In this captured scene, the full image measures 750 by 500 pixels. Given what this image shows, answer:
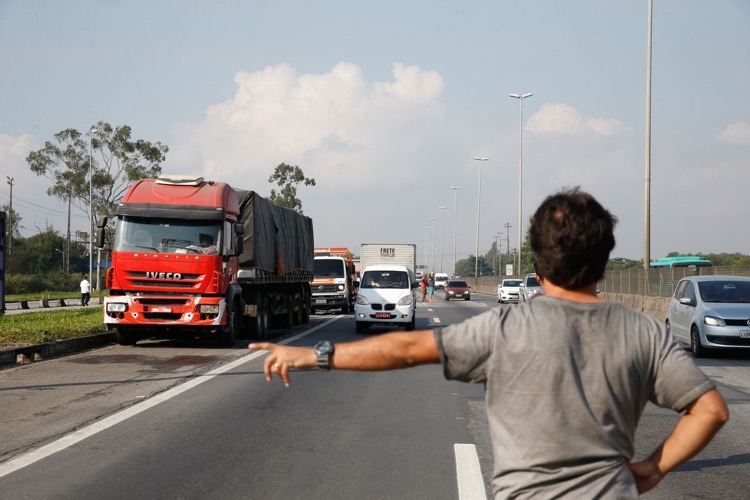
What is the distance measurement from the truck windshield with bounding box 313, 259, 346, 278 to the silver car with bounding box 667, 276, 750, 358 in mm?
18418

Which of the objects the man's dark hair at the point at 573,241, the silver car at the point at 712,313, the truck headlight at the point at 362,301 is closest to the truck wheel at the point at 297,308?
the truck headlight at the point at 362,301

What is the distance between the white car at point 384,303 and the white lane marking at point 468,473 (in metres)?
15.4

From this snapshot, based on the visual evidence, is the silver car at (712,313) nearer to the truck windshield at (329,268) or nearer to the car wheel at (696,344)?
the car wheel at (696,344)

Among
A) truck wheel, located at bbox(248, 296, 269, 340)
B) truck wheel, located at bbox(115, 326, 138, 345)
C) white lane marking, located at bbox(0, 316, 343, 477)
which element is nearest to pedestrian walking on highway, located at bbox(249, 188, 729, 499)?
white lane marking, located at bbox(0, 316, 343, 477)

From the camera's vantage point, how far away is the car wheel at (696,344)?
1652 centimetres

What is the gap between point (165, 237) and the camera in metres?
17.7

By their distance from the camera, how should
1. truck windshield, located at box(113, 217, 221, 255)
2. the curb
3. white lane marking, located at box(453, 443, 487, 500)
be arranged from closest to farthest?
white lane marking, located at box(453, 443, 487, 500)
the curb
truck windshield, located at box(113, 217, 221, 255)

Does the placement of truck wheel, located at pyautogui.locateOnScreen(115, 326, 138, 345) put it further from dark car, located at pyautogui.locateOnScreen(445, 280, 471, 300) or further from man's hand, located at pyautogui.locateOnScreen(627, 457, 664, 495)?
dark car, located at pyautogui.locateOnScreen(445, 280, 471, 300)

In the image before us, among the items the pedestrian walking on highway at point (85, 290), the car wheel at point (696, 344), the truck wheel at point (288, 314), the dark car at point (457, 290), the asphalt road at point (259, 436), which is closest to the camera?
the asphalt road at point (259, 436)

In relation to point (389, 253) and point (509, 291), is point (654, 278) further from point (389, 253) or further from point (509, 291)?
point (509, 291)

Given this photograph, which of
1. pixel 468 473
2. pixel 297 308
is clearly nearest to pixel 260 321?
pixel 297 308

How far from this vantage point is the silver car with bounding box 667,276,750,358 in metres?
16.1

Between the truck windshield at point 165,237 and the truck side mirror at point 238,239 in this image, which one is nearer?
the truck windshield at point 165,237

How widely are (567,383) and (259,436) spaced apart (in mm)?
6265
